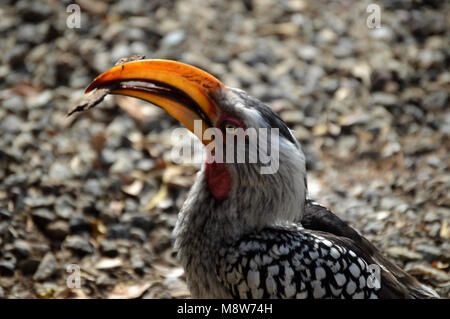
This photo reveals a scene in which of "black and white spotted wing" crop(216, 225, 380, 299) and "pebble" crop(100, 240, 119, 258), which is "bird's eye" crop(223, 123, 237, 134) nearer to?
"black and white spotted wing" crop(216, 225, 380, 299)

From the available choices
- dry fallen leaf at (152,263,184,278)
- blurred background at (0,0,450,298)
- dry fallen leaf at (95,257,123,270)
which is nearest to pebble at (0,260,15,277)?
blurred background at (0,0,450,298)

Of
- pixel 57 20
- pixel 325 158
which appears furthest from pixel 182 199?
pixel 57 20

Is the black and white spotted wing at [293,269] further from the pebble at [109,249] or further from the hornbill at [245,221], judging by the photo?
the pebble at [109,249]

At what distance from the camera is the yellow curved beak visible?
8.49 ft

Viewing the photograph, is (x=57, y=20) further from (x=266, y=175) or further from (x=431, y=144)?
(x=431, y=144)

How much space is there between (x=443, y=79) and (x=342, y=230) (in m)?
2.73

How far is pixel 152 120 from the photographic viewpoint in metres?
4.64

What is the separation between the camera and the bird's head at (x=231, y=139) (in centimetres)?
265

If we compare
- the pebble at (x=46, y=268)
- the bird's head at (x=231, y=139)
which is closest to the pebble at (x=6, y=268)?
the pebble at (x=46, y=268)

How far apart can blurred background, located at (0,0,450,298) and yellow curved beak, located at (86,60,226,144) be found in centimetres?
139

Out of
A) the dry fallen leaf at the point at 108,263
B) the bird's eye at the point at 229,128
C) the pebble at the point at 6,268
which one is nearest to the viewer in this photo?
the bird's eye at the point at 229,128

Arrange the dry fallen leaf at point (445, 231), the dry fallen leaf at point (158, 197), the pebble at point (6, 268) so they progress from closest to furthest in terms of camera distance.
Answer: the pebble at point (6, 268)
the dry fallen leaf at point (445, 231)
the dry fallen leaf at point (158, 197)

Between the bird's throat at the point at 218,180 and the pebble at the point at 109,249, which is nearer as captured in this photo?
the bird's throat at the point at 218,180

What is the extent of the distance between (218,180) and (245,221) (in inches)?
10.8
